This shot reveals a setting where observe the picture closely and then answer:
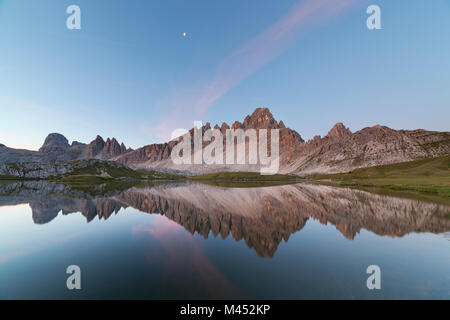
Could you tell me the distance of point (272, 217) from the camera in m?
38.1

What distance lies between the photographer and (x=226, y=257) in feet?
65.5

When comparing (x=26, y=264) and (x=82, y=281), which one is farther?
(x=26, y=264)

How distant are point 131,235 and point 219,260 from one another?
1563cm

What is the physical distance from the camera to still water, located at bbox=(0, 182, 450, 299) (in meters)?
13.7

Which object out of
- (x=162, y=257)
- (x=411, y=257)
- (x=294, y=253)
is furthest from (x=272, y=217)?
(x=162, y=257)

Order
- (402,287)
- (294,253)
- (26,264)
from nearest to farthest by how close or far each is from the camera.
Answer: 1. (402,287)
2. (26,264)
3. (294,253)

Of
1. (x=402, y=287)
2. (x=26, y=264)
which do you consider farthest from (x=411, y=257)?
(x=26, y=264)

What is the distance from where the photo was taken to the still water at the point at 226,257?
13656mm

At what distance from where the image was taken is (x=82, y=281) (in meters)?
15.0
